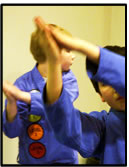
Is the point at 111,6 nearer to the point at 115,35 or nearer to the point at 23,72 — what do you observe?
the point at 115,35

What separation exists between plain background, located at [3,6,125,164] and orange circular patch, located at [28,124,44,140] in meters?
0.03

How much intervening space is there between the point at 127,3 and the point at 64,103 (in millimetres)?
218

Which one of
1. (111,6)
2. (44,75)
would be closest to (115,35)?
(111,6)

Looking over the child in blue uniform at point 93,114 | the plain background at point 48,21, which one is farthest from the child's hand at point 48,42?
the plain background at point 48,21

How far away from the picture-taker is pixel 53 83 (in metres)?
0.25

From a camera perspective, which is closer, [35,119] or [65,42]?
[65,42]

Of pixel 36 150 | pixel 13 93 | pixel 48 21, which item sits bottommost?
pixel 36 150

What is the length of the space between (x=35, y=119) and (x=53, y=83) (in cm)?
13

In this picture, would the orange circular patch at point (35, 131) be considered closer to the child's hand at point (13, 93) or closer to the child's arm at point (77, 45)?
the child's hand at point (13, 93)

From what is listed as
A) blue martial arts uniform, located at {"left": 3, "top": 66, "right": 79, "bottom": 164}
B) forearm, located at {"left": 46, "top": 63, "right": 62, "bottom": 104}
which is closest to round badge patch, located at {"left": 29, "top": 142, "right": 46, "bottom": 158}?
blue martial arts uniform, located at {"left": 3, "top": 66, "right": 79, "bottom": 164}

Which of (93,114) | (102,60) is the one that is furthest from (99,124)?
(102,60)

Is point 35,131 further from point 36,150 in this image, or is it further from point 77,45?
point 77,45

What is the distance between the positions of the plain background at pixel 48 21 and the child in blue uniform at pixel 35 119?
0.06 feet

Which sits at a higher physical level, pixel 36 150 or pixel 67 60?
pixel 67 60
